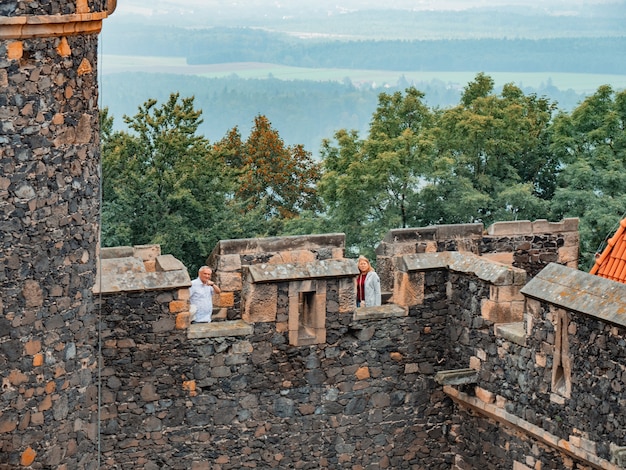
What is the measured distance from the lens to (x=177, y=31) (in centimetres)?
9600

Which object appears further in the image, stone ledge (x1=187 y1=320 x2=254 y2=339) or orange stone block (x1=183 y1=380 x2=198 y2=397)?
orange stone block (x1=183 y1=380 x2=198 y2=397)

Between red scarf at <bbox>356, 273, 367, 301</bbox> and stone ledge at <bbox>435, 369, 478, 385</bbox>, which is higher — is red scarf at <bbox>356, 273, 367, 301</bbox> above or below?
above

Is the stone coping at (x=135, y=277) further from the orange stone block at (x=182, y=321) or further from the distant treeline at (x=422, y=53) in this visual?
the distant treeline at (x=422, y=53)

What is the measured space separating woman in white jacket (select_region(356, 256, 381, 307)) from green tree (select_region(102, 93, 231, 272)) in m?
12.0

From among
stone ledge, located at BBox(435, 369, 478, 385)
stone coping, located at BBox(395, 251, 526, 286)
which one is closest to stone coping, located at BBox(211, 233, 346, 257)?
stone coping, located at BBox(395, 251, 526, 286)

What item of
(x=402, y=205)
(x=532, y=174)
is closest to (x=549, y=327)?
(x=402, y=205)

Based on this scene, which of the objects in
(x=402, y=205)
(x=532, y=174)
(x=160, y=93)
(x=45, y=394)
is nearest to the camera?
(x=45, y=394)

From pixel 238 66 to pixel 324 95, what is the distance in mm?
11380

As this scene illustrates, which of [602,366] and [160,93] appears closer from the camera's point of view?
[602,366]

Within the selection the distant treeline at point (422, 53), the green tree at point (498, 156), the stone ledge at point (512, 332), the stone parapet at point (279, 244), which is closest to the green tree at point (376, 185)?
the green tree at point (498, 156)

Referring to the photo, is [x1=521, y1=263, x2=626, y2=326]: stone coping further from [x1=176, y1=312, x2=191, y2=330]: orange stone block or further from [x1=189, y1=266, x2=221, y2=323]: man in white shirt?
[x1=176, y1=312, x2=191, y2=330]: orange stone block

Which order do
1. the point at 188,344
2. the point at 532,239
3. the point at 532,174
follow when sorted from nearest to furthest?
the point at 188,344 → the point at 532,239 → the point at 532,174

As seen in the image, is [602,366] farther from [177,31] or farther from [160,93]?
[177,31]

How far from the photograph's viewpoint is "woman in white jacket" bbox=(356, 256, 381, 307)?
49.2ft
